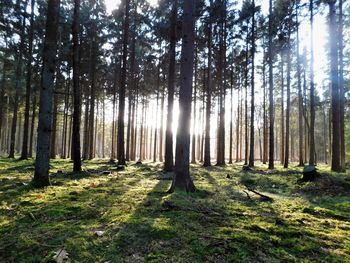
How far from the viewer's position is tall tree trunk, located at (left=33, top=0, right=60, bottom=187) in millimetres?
8117

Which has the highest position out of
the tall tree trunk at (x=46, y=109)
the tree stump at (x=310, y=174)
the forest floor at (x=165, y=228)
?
the tall tree trunk at (x=46, y=109)

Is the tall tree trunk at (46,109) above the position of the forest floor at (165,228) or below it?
above

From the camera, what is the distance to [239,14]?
21312 mm

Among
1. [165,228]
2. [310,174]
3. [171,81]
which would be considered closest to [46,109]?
[165,228]

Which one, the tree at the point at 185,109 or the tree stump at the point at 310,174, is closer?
the tree at the point at 185,109

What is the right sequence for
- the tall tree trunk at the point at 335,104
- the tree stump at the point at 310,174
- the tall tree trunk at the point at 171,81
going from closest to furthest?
the tree stump at the point at 310,174 < the tall tree trunk at the point at 335,104 < the tall tree trunk at the point at 171,81

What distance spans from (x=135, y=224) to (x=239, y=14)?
20739 millimetres

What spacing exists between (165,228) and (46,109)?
5.76m

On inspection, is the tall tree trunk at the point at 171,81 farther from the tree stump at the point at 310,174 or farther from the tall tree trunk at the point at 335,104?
the tall tree trunk at the point at 335,104

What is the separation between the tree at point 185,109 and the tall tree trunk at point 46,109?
13.0 feet

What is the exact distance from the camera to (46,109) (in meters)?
8.16

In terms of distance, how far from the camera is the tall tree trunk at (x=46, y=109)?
26.6 feet

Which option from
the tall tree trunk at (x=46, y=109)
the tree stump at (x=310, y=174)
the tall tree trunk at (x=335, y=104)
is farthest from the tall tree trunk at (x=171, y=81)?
the tall tree trunk at (x=335, y=104)

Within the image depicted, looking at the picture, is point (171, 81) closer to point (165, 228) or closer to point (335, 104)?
point (335, 104)
